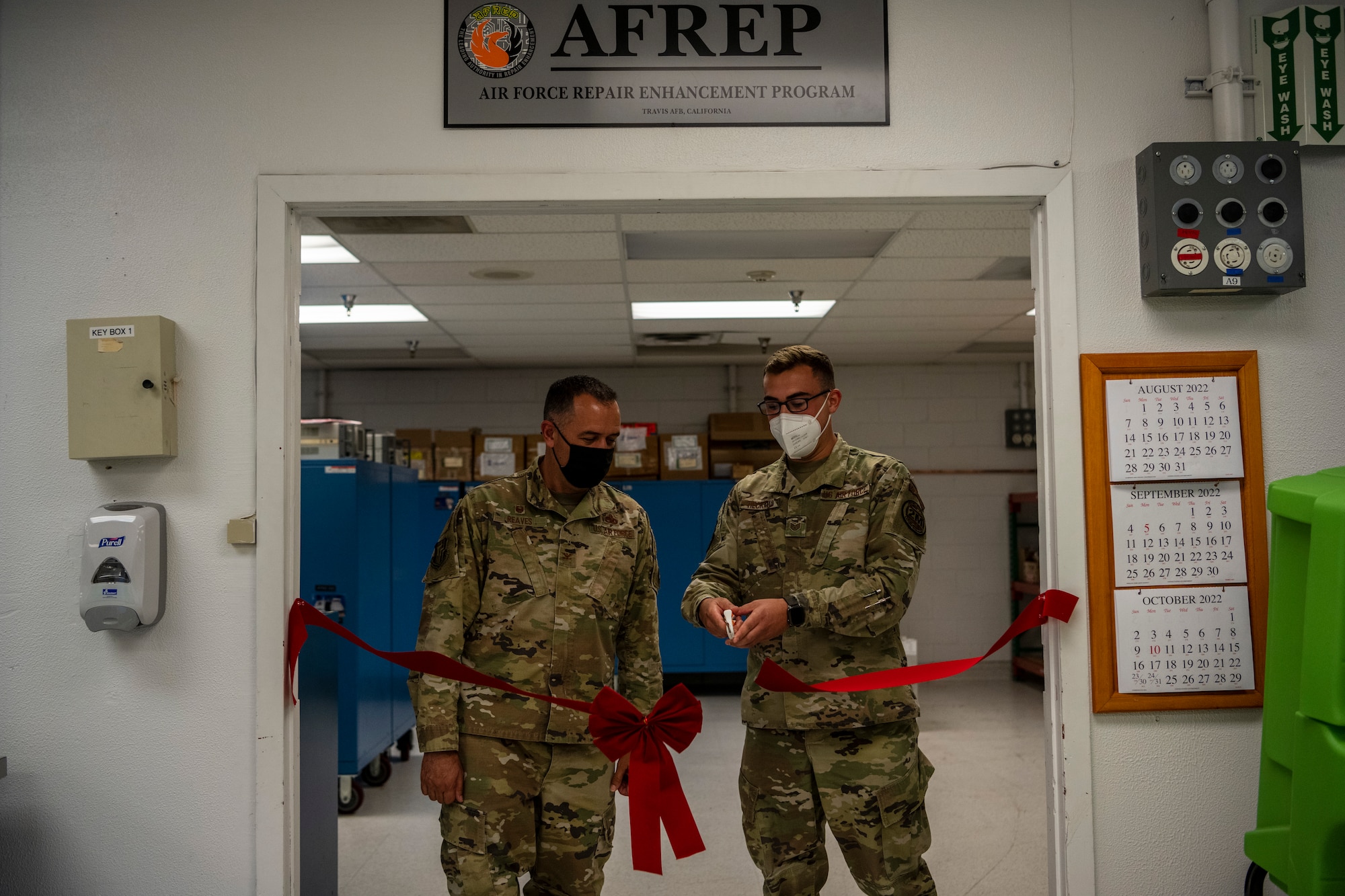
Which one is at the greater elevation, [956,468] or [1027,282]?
[1027,282]

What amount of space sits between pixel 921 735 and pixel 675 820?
4006 mm

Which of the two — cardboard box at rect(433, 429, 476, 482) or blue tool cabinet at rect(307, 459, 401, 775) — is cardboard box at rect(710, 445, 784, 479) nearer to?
cardboard box at rect(433, 429, 476, 482)

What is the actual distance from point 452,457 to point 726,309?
240cm

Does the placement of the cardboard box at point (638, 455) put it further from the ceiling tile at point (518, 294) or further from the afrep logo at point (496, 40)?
the afrep logo at point (496, 40)

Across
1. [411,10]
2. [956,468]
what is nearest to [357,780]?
[411,10]

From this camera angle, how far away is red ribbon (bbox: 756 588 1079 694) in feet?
6.57

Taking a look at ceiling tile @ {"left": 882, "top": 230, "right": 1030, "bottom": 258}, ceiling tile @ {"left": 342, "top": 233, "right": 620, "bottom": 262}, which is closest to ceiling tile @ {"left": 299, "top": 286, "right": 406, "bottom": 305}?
ceiling tile @ {"left": 342, "top": 233, "right": 620, "bottom": 262}

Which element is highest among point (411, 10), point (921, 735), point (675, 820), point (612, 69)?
point (411, 10)

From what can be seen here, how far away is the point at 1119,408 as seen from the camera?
2035mm

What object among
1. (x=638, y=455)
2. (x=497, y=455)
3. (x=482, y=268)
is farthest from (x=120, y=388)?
(x=638, y=455)

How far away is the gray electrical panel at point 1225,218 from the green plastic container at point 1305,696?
0.47m

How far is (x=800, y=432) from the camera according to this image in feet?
7.37

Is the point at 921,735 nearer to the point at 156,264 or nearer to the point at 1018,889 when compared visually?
the point at 1018,889

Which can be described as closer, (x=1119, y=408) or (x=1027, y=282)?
(x=1119, y=408)
